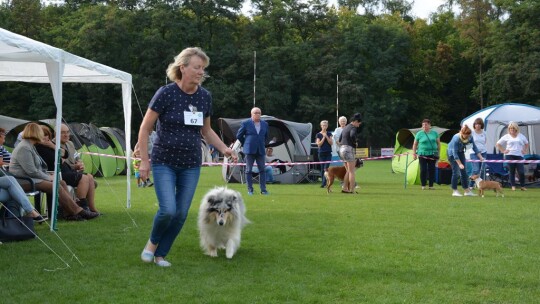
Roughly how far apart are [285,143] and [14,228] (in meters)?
12.2

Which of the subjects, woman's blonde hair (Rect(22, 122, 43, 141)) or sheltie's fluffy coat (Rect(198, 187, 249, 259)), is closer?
sheltie's fluffy coat (Rect(198, 187, 249, 259))

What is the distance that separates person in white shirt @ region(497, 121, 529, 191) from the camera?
14.3m

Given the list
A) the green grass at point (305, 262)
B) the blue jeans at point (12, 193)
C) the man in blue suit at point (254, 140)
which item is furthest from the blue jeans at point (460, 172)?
the blue jeans at point (12, 193)

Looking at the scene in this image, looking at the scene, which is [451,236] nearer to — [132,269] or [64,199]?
[132,269]

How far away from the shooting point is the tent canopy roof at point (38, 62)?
602 cm

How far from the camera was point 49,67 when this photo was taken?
705 cm

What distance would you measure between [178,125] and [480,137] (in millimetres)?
10474

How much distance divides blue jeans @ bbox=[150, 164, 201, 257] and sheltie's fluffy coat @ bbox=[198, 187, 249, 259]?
610 mm

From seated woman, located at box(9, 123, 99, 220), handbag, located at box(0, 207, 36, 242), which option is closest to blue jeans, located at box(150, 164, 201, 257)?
handbag, located at box(0, 207, 36, 242)

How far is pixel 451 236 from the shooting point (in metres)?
7.20

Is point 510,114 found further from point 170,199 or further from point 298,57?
point 298,57

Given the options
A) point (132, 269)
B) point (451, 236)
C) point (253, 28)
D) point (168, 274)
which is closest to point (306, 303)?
point (168, 274)

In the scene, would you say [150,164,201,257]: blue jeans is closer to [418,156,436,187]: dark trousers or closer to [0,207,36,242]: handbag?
[0,207,36,242]: handbag

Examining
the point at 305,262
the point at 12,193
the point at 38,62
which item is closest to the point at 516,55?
the point at 38,62
